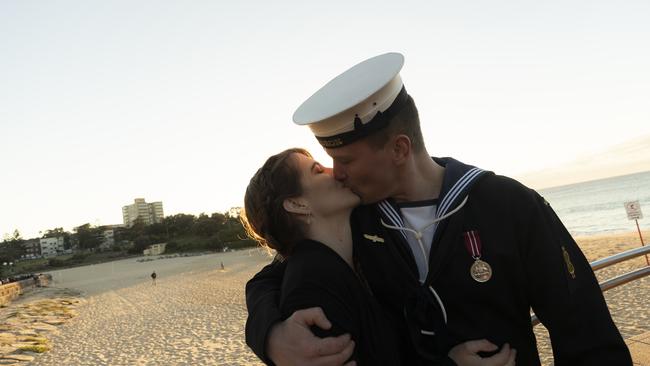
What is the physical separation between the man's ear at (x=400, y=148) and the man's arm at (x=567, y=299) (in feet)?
1.48

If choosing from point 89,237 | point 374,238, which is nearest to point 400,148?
point 374,238

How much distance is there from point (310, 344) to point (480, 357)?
0.54m

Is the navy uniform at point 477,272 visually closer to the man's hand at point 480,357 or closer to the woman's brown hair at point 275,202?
the man's hand at point 480,357

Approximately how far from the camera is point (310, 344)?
1.50 metres

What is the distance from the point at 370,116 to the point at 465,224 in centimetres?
48

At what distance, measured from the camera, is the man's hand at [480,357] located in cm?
158

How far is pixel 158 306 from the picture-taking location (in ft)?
95.1

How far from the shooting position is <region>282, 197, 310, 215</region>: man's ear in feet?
6.00

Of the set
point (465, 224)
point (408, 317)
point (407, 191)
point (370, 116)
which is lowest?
point (408, 317)

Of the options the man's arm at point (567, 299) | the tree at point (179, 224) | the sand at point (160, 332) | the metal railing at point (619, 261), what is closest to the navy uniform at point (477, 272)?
the man's arm at point (567, 299)

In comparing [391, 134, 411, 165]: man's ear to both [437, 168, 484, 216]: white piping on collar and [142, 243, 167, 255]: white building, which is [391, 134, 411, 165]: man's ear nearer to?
[437, 168, 484, 216]: white piping on collar

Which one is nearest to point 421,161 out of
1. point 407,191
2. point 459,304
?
point 407,191

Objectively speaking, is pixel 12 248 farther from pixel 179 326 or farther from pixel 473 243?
pixel 473 243

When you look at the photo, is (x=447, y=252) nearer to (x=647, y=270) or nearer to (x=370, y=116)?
(x=370, y=116)
